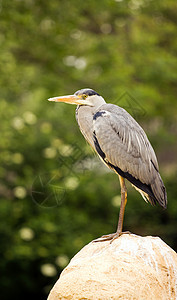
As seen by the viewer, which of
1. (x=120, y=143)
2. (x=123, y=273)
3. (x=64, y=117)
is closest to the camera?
(x=123, y=273)

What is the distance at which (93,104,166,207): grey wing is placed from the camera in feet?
15.6

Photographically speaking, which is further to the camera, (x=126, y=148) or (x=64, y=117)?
(x=64, y=117)

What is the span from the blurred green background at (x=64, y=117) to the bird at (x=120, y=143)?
2.79 meters

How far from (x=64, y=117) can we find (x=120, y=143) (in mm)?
6707

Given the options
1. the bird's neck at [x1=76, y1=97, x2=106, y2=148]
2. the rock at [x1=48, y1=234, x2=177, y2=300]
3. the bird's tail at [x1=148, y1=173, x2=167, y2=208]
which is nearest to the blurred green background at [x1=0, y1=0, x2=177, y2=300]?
the bird's neck at [x1=76, y1=97, x2=106, y2=148]

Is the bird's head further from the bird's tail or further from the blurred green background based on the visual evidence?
the blurred green background

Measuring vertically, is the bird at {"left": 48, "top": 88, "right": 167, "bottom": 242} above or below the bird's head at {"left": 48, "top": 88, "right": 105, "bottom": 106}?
below

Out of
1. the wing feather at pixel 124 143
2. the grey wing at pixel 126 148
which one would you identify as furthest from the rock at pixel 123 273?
the wing feather at pixel 124 143

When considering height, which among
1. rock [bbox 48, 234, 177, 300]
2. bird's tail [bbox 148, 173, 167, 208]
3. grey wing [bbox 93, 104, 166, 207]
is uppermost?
grey wing [bbox 93, 104, 166, 207]

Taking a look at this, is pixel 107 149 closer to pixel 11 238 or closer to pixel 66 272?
pixel 66 272

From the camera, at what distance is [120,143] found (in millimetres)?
4816

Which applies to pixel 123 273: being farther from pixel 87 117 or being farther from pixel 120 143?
pixel 87 117

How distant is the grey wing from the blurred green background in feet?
9.29

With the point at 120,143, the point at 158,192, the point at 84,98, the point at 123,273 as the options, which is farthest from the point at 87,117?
the point at 123,273
